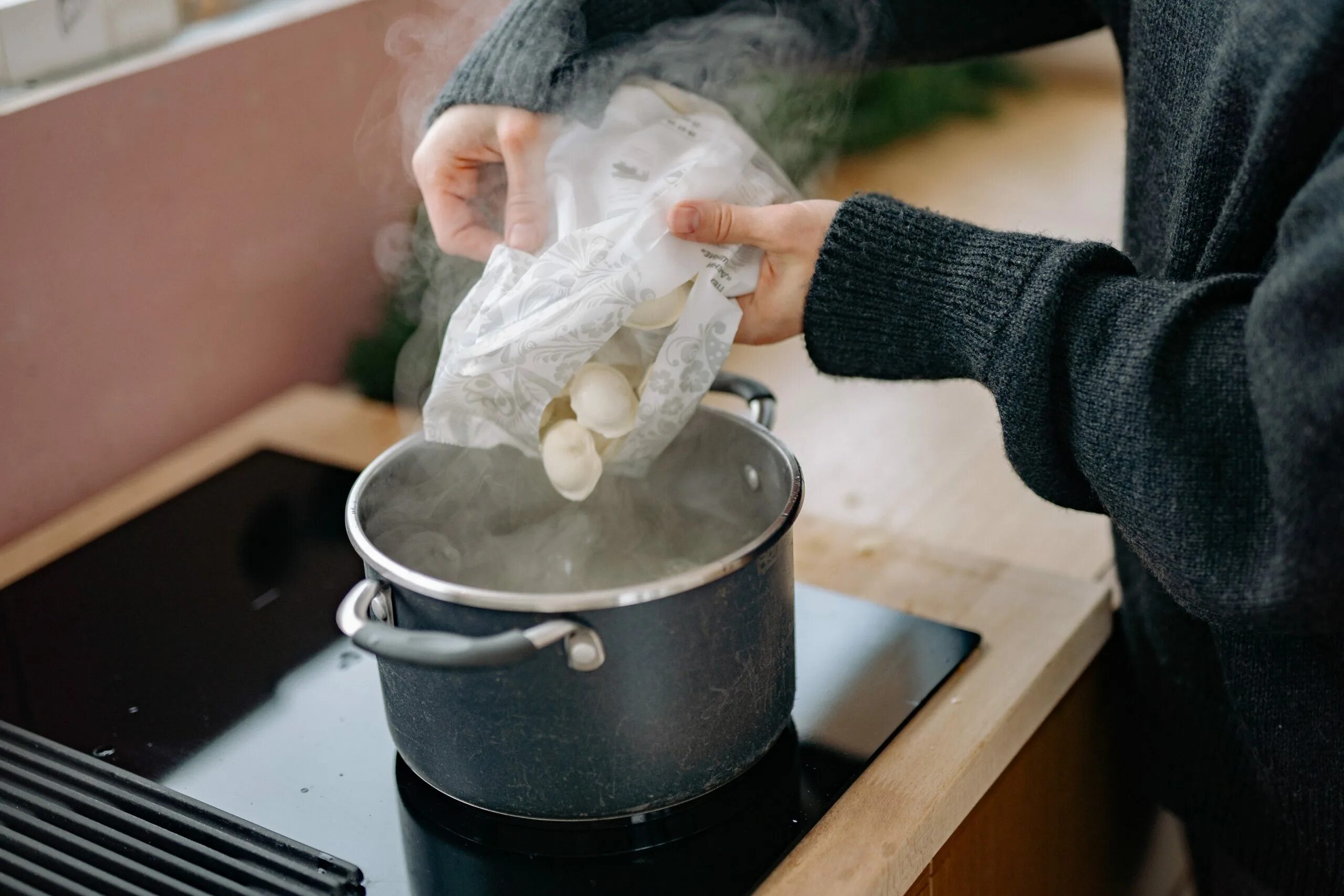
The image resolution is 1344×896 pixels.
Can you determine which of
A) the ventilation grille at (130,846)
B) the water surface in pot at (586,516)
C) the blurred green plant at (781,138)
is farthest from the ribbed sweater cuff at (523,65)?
the ventilation grille at (130,846)

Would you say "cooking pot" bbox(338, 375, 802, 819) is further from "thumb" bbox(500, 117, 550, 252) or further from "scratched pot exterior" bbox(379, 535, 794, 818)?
"thumb" bbox(500, 117, 550, 252)

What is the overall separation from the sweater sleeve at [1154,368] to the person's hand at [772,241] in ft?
0.05

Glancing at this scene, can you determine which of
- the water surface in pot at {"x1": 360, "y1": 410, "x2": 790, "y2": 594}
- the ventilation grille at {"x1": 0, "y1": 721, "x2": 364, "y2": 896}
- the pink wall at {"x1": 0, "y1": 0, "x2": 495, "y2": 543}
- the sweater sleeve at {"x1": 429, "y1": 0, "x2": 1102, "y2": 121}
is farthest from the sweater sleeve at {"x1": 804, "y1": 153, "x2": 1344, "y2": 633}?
the pink wall at {"x1": 0, "y1": 0, "x2": 495, "y2": 543}

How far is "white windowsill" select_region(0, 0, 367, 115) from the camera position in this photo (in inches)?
42.4

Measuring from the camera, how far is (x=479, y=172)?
2.95 ft

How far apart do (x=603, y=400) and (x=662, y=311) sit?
0.21ft

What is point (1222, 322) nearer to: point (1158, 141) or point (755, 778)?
point (1158, 141)

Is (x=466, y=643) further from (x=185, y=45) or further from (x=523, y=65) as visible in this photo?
(x=185, y=45)

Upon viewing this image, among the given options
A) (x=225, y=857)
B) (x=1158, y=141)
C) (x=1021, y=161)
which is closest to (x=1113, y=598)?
(x=1158, y=141)

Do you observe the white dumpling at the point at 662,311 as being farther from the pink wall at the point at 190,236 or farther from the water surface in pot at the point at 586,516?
the pink wall at the point at 190,236

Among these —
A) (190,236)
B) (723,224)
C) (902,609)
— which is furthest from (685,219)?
(190,236)

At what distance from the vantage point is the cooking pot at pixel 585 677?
→ 0.62 m

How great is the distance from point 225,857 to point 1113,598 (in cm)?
67

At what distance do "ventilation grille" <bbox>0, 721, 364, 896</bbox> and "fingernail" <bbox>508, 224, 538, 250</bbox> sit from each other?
0.39 meters
